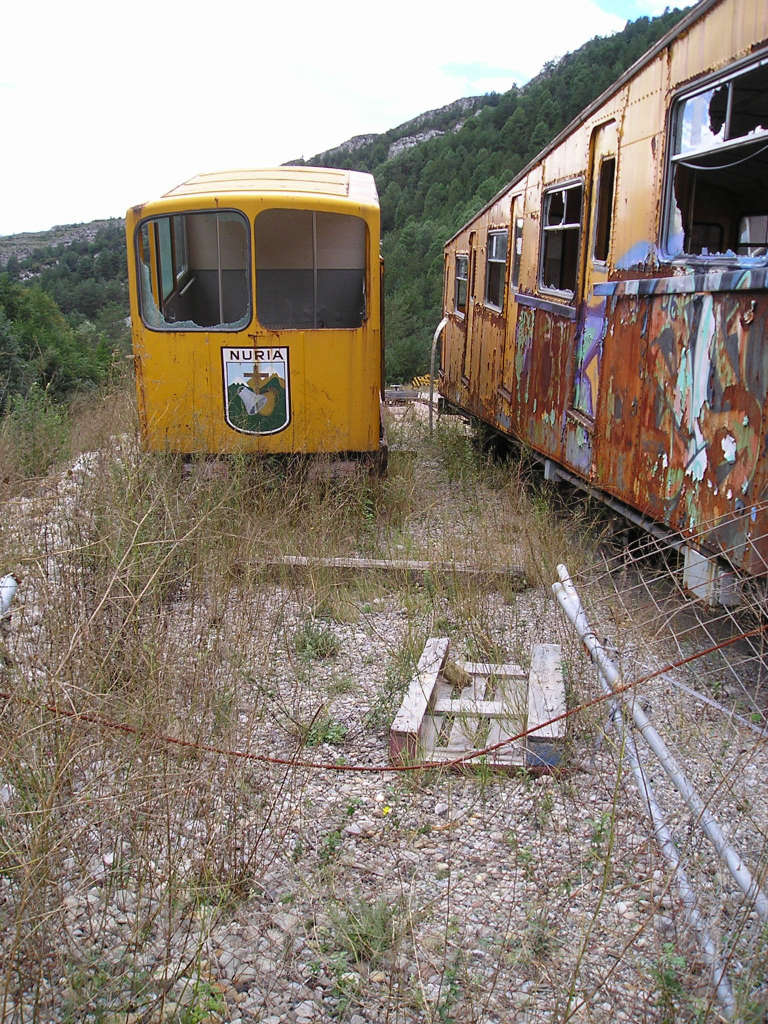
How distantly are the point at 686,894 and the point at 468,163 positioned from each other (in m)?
66.6

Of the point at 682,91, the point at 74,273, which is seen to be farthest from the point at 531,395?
the point at 74,273

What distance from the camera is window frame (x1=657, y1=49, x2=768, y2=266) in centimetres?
361

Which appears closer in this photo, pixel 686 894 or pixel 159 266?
pixel 686 894

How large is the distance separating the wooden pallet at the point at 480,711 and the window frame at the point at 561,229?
10.0 ft

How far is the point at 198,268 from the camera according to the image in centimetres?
827

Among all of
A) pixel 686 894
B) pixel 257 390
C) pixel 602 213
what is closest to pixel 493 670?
pixel 686 894

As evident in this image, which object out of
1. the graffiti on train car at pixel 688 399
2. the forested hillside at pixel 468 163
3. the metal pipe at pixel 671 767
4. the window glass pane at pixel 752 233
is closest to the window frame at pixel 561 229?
the graffiti on train car at pixel 688 399

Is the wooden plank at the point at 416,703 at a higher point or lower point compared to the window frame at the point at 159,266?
lower

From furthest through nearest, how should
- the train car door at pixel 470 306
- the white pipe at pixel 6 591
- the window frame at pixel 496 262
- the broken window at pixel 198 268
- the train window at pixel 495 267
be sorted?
the train car door at pixel 470 306 < the train window at pixel 495 267 < the window frame at pixel 496 262 < the broken window at pixel 198 268 < the white pipe at pixel 6 591

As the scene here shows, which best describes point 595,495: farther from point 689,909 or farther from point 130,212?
point 130,212

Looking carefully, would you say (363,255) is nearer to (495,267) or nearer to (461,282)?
(495,267)

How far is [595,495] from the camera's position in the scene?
5.71 metres

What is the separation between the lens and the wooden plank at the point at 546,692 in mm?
3506

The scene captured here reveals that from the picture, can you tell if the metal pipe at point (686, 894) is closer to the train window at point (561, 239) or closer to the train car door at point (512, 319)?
the train window at point (561, 239)
